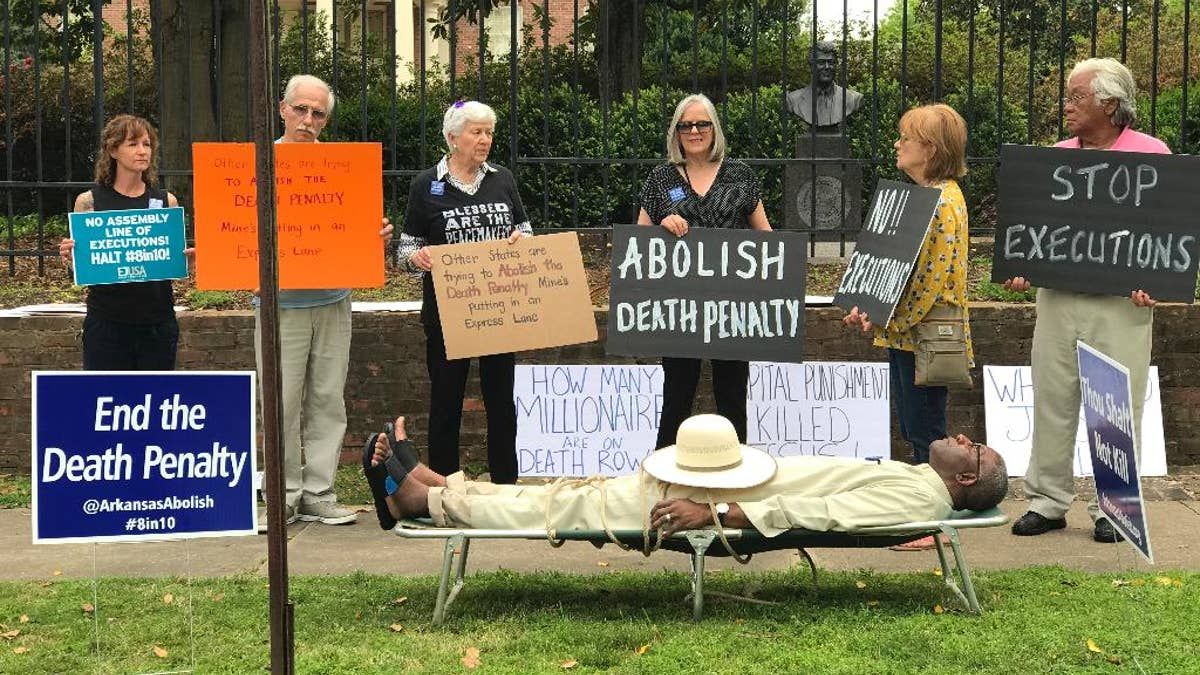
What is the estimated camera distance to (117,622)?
575 centimetres

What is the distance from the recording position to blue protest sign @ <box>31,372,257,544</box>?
17.6ft

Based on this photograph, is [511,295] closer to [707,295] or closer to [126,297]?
[707,295]

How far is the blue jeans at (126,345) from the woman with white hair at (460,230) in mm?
1186

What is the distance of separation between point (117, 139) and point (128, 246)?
49 centimetres

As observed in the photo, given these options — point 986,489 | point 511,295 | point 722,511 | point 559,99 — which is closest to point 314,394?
point 511,295

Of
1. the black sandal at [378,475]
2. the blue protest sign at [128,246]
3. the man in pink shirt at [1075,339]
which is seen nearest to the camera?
the black sandal at [378,475]

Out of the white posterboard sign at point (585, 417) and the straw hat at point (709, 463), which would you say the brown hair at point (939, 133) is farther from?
the white posterboard sign at point (585, 417)

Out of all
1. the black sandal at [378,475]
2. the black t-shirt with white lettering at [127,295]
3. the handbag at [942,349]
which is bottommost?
the black sandal at [378,475]

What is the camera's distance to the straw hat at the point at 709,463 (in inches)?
217

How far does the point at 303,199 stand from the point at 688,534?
280cm

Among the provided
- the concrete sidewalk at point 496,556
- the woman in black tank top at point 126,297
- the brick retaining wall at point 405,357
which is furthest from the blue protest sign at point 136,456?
the brick retaining wall at point 405,357

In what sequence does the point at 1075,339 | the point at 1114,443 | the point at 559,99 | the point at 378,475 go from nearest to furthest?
the point at 1114,443
the point at 378,475
the point at 1075,339
the point at 559,99

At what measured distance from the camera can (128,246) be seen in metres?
7.12

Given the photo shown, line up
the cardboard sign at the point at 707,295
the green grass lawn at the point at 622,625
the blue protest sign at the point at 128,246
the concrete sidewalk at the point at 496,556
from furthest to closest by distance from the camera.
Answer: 1. the cardboard sign at the point at 707,295
2. the blue protest sign at the point at 128,246
3. the concrete sidewalk at the point at 496,556
4. the green grass lawn at the point at 622,625
